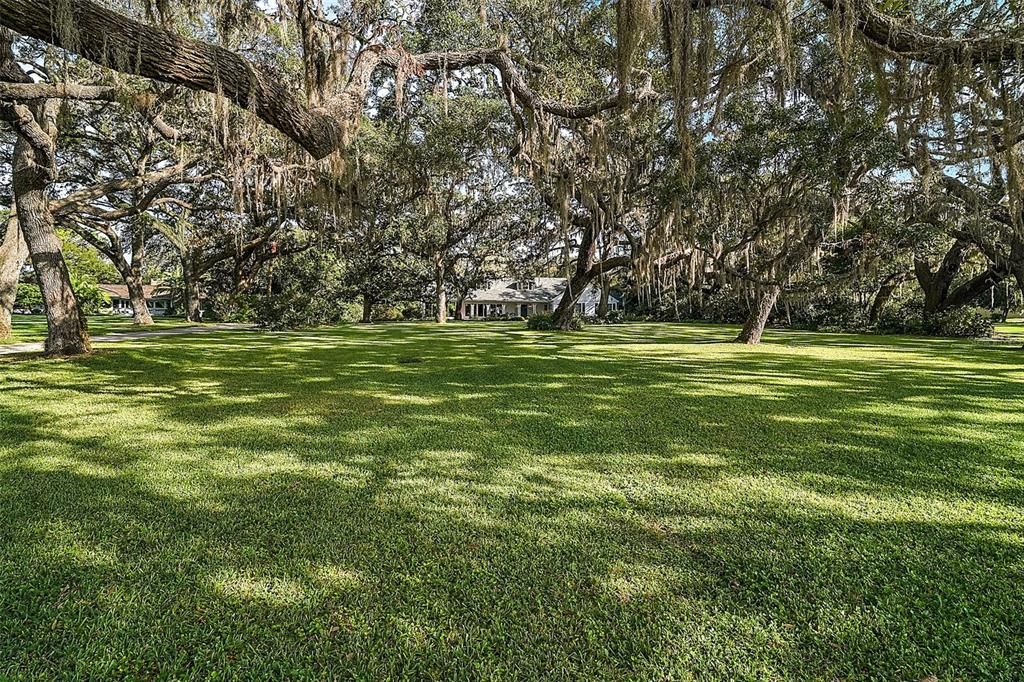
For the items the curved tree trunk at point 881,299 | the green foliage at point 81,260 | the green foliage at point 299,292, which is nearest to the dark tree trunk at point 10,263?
the green foliage at point 299,292

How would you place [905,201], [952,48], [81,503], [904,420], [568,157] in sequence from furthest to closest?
[905,201], [568,157], [904,420], [952,48], [81,503]

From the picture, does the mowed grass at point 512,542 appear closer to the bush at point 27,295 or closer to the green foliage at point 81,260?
the green foliage at point 81,260

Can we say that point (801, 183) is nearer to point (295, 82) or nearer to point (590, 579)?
point (295, 82)

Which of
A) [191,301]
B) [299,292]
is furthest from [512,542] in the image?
[191,301]

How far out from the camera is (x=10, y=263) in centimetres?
1012

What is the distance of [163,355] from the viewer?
9.05 metres

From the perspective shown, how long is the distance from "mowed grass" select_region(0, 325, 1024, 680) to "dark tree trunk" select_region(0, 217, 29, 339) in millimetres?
8249

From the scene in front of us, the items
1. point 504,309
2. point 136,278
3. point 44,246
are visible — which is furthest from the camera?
point 504,309

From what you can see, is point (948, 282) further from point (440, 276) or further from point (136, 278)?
point (136, 278)

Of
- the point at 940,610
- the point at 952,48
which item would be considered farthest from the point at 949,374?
the point at 940,610

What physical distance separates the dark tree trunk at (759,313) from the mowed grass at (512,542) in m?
8.82

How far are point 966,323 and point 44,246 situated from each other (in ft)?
79.8

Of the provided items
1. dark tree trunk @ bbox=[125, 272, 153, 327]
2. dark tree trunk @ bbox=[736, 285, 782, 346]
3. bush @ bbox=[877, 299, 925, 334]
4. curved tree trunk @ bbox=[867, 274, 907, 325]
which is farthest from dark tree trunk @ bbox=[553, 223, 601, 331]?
dark tree trunk @ bbox=[125, 272, 153, 327]

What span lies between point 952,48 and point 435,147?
846 cm
